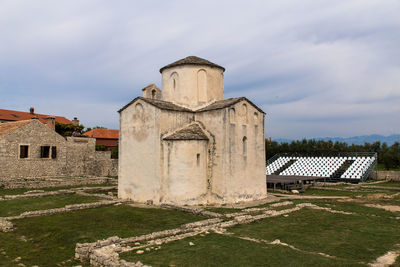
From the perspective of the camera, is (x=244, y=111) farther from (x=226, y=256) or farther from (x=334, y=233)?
(x=226, y=256)

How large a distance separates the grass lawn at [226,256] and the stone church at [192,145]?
23.8 feet

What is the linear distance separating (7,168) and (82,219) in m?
17.8

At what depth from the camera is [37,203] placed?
16188 mm

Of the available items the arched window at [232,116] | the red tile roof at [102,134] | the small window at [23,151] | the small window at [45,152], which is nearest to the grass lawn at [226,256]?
the arched window at [232,116]

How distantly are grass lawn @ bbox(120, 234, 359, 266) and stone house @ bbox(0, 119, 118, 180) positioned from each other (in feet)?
75.4

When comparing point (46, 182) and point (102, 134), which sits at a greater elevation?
point (102, 134)

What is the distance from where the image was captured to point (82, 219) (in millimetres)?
12469

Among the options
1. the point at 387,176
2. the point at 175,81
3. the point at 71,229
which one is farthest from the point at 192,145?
the point at 387,176

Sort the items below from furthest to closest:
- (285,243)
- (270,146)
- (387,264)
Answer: (270,146), (285,243), (387,264)

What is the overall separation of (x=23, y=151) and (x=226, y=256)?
25.4 metres

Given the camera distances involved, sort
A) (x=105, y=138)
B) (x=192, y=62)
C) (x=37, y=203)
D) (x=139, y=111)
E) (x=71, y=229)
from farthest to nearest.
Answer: (x=105, y=138) → (x=192, y=62) → (x=139, y=111) → (x=37, y=203) → (x=71, y=229)

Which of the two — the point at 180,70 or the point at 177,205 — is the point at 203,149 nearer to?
the point at 177,205

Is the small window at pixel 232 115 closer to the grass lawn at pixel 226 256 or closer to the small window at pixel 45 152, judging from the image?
the grass lawn at pixel 226 256

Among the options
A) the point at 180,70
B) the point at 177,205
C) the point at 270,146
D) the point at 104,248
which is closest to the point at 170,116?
the point at 180,70
